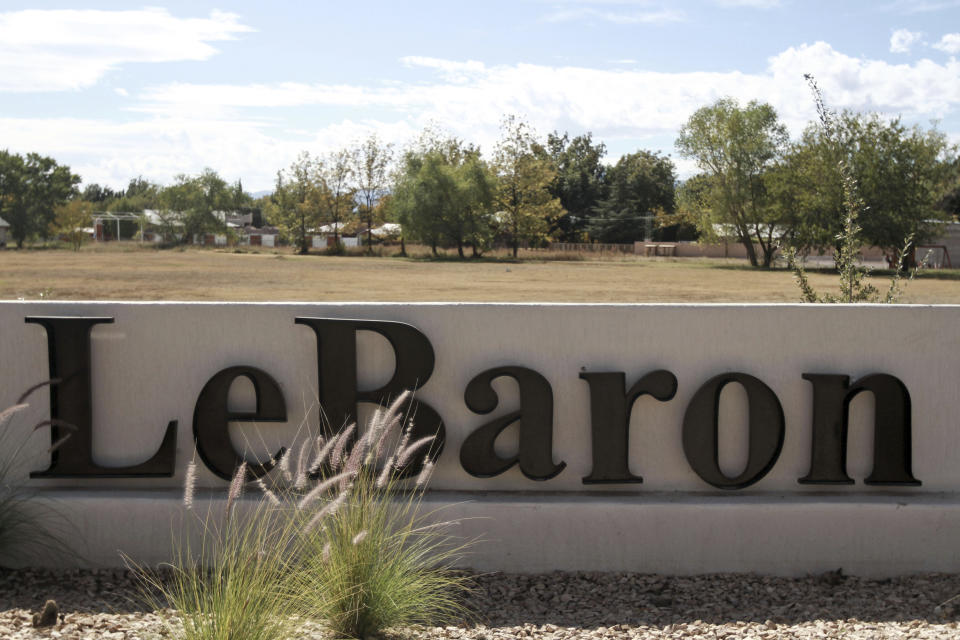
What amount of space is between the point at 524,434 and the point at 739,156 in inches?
2455

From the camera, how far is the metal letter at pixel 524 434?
20.2 feet

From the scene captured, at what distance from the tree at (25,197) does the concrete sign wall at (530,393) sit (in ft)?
323

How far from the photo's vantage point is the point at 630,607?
5.51 metres

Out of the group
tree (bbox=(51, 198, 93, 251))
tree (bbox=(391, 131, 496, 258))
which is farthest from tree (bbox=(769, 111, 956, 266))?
tree (bbox=(51, 198, 93, 251))

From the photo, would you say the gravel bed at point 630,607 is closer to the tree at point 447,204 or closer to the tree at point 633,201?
the tree at point 447,204

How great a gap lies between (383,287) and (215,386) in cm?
3008

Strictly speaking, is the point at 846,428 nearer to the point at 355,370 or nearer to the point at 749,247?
the point at 355,370

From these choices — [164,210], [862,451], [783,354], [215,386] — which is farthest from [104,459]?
[164,210]

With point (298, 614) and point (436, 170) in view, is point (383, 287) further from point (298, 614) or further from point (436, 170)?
point (436, 170)

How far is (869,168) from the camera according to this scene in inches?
2036

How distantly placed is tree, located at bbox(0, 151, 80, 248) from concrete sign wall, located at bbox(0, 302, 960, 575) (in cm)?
9857

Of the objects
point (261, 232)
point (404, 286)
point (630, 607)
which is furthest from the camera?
point (261, 232)

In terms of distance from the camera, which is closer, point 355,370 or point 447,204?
point 355,370

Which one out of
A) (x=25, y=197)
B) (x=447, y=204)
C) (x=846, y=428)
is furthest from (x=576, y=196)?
(x=846, y=428)
